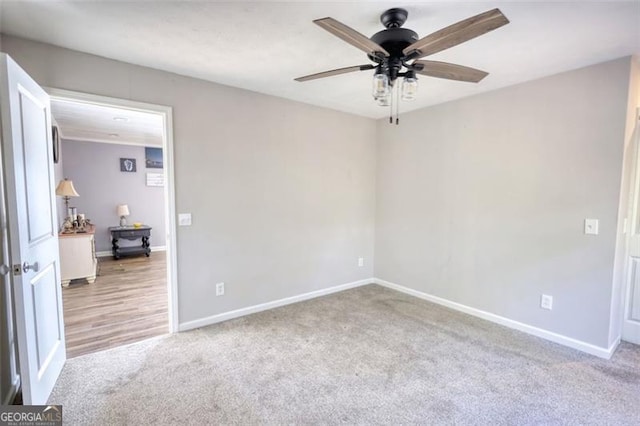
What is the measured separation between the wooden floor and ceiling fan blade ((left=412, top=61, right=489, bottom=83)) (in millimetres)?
3116

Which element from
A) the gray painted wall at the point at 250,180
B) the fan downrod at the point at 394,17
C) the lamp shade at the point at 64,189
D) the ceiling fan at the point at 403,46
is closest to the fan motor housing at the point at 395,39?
the ceiling fan at the point at 403,46

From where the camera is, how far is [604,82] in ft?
8.20

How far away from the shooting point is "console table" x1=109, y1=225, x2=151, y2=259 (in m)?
6.08

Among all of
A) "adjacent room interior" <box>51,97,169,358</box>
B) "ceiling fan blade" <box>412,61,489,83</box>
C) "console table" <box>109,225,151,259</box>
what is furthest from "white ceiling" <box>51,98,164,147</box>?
"ceiling fan blade" <box>412,61,489,83</box>

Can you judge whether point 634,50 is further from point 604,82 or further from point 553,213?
point 553,213

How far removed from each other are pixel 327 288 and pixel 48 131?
3.20 meters

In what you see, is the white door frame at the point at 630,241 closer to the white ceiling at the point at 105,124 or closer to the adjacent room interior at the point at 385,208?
the adjacent room interior at the point at 385,208

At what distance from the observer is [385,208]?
438 cm

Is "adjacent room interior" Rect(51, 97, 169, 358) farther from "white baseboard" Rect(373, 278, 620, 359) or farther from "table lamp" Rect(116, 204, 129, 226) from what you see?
"white baseboard" Rect(373, 278, 620, 359)

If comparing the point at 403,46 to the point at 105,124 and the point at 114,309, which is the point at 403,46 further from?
the point at 105,124

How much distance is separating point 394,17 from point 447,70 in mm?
440

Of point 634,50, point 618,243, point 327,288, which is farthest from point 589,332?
point 327,288

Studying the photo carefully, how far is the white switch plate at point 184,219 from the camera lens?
2.92 m

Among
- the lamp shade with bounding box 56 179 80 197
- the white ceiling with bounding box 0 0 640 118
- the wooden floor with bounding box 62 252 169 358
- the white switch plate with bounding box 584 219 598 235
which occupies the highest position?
the white ceiling with bounding box 0 0 640 118
